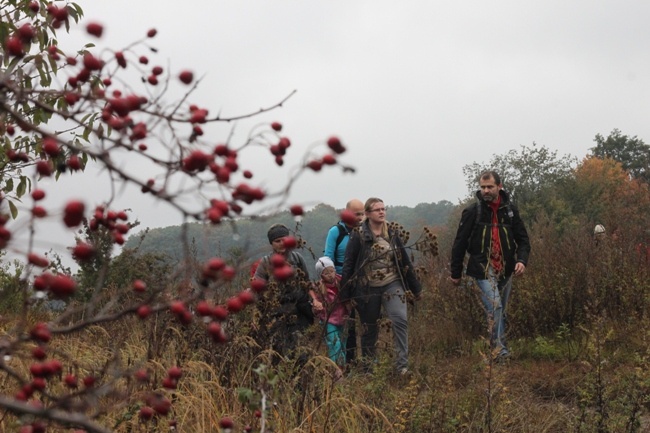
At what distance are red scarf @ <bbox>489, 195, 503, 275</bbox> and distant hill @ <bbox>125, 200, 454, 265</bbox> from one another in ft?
3.09

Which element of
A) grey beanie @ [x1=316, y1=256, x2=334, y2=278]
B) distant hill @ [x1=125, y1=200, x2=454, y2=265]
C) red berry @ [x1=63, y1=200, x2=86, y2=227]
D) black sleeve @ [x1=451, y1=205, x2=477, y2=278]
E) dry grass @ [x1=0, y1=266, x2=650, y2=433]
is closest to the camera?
red berry @ [x1=63, y1=200, x2=86, y2=227]

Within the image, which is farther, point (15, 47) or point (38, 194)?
point (38, 194)

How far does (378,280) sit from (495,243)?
1.22 metres

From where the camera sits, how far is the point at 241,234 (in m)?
1.67

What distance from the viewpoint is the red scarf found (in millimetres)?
7266

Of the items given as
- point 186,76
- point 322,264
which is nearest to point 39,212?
point 186,76

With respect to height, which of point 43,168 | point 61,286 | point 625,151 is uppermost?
point 625,151

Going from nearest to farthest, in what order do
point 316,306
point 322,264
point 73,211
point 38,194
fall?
point 73,211
point 38,194
point 316,306
point 322,264

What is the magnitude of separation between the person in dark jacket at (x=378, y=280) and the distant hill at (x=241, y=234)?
37 cm

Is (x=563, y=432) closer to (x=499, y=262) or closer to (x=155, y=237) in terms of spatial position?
(x=499, y=262)

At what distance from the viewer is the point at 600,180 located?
58.3 m

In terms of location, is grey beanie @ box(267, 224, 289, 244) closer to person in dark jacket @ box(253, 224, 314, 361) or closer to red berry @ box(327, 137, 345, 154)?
person in dark jacket @ box(253, 224, 314, 361)

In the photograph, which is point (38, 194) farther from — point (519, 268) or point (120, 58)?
point (519, 268)

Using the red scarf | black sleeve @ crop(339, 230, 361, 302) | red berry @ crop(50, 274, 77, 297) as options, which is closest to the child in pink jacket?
black sleeve @ crop(339, 230, 361, 302)
